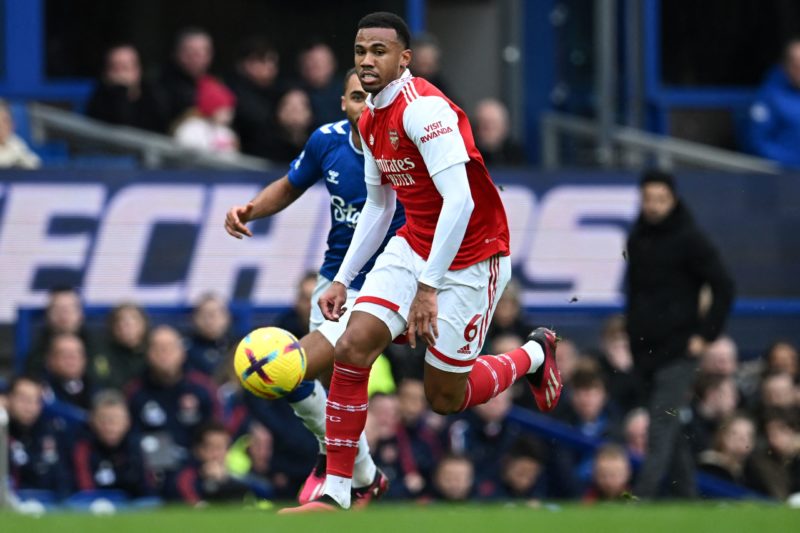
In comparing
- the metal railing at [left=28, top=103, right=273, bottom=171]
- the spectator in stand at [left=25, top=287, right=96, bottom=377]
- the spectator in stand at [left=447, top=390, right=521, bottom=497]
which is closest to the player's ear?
the spectator in stand at [left=447, top=390, right=521, bottom=497]

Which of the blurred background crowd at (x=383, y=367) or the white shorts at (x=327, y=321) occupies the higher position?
the white shorts at (x=327, y=321)

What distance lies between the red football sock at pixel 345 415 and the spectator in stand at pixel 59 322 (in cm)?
464

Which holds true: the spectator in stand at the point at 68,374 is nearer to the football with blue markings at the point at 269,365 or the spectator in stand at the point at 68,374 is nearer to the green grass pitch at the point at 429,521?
the football with blue markings at the point at 269,365

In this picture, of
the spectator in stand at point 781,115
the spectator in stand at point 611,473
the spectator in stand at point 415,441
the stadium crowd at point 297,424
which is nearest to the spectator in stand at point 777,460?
the stadium crowd at point 297,424

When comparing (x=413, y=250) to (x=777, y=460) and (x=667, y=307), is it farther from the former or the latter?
(x=777, y=460)

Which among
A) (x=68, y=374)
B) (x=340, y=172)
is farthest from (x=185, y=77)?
(x=340, y=172)

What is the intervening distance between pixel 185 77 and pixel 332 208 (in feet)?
21.6

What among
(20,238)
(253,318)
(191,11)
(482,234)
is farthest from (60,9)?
(482,234)

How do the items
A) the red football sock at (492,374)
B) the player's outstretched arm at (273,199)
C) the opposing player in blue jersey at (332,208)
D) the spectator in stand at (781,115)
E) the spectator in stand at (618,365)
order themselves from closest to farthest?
the red football sock at (492,374), the opposing player in blue jersey at (332,208), the player's outstretched arm at (273,199), the spectator in stand at (618,365), the spectator in stand at (781,115)

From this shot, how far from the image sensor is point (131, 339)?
12852 mm

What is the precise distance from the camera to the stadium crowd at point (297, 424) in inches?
469

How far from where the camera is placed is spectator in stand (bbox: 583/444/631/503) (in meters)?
12.2

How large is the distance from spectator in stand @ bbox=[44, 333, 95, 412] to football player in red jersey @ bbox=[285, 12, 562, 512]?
4223mm

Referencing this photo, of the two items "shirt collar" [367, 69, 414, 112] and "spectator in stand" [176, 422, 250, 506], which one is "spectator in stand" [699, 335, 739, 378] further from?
"shirt collar" [367, 69, 414, 112]
